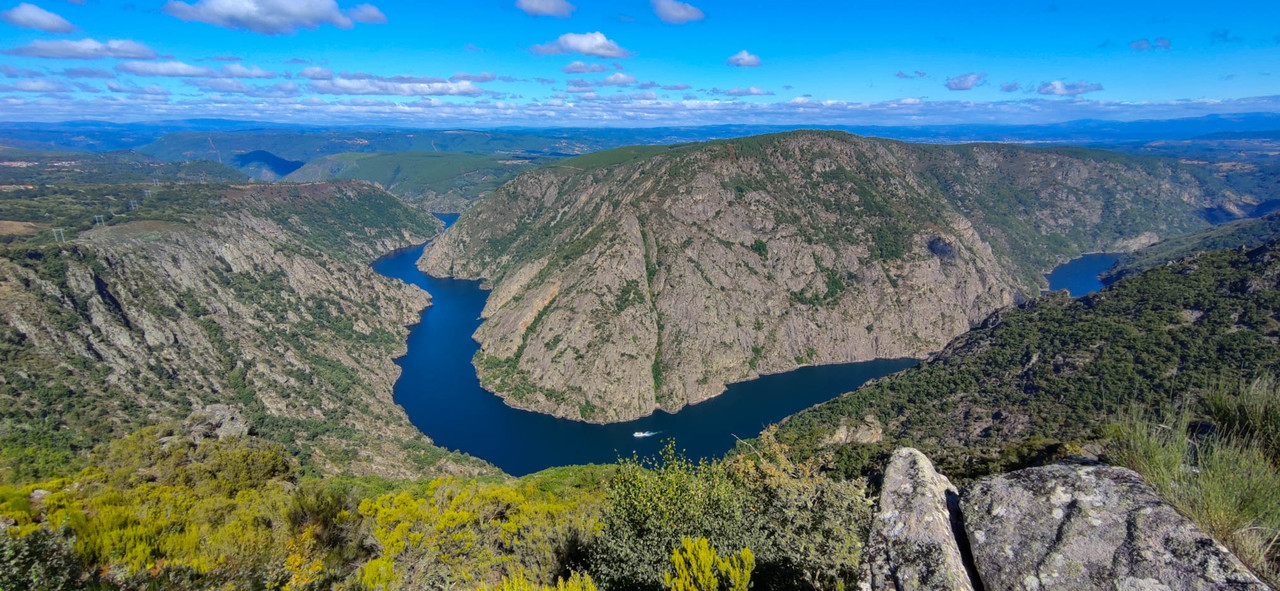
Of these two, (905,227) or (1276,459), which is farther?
(905,227)

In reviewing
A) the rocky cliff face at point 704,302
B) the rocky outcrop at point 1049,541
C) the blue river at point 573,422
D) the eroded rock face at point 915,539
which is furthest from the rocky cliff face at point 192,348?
the rocky outcrop at point 1049,541

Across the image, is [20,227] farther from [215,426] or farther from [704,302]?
[704,302]

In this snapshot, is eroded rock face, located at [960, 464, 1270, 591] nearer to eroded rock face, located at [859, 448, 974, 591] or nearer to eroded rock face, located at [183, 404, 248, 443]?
eroded rock face, located at [859, 448, 974, 591]

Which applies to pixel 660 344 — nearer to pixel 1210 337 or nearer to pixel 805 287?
pixel 805 287

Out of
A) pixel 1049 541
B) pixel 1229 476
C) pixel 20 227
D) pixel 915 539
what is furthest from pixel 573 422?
pixel 20 227

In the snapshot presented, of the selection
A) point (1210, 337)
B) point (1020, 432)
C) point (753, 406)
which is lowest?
point (753, 406)

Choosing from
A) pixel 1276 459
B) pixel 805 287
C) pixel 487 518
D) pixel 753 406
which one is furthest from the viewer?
pixel 805 287

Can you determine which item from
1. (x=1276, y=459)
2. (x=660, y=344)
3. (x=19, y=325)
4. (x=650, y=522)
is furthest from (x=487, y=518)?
(x=660, y=344)
